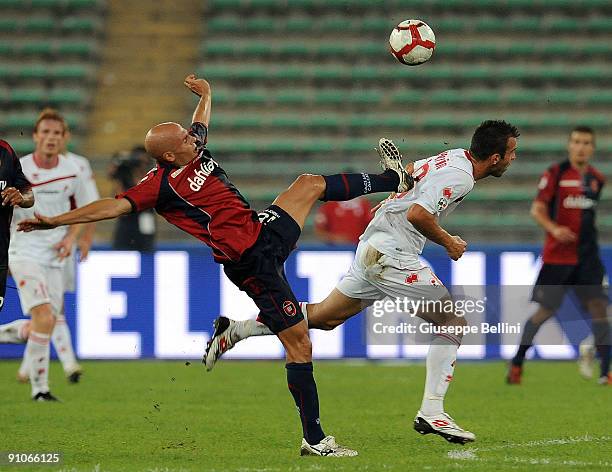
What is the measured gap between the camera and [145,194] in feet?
20.4

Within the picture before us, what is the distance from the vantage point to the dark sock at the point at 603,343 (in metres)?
10.8

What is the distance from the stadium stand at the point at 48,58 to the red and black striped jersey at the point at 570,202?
8237 millimetres

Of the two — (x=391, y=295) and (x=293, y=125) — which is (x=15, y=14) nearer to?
(x=293, y=125)

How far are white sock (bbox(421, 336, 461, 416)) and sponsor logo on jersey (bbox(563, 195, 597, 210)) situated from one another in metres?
4.68

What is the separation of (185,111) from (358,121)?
262cm

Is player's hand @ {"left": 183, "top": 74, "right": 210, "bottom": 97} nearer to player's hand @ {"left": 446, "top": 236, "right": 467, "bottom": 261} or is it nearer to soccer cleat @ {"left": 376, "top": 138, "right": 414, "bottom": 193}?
soccer cleat @ {"left": 376, "top": 138, "right": 414, "bottom": 193}

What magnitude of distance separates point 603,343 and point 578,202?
131cm

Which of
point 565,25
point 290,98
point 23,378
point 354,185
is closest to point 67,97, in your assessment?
point 290,98

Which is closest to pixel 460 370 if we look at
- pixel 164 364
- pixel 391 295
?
pixel 164 364

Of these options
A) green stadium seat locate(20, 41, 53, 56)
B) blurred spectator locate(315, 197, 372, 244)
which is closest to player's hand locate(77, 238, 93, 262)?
blurred spectator locate(315, 197, 372, 244)

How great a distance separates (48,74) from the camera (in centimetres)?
1783

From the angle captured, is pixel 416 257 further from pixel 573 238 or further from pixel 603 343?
pixel 603 343

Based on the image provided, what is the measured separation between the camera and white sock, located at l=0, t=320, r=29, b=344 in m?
9.62

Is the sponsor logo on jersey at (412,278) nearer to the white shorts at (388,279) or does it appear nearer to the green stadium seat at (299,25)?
the white shorts at (388,279)
